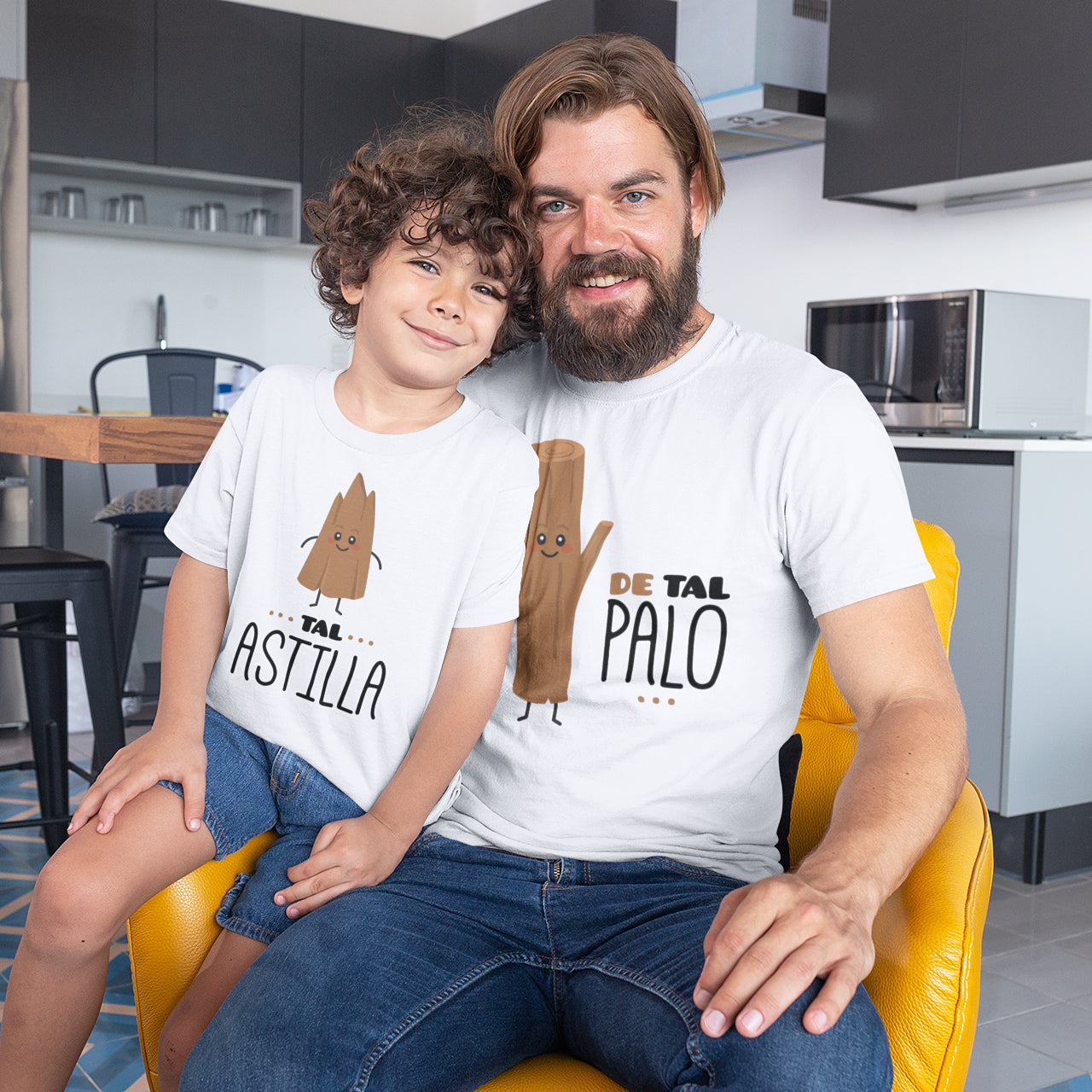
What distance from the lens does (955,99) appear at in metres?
3.31

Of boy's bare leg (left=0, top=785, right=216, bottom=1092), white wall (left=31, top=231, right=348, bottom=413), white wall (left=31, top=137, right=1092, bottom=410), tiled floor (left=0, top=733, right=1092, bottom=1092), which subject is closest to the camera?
boy's bare leg (left=0, top=785, right=216, bottom=1092)

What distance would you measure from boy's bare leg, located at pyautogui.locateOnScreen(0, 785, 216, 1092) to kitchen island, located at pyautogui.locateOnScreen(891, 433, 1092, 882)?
2.11 metres

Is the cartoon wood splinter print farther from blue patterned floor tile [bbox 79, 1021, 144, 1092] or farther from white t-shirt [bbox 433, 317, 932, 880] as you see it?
blue patterned floor tile [bbox 79, 1021, 144, 1092]

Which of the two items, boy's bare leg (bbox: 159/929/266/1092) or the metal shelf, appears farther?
the metal shelf

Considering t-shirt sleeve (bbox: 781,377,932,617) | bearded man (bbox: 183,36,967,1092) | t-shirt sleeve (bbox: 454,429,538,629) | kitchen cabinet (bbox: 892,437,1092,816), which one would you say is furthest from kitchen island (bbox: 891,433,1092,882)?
t-shirt sleeve (bbox: 454,429,538,629)

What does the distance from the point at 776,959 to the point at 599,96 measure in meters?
0.89

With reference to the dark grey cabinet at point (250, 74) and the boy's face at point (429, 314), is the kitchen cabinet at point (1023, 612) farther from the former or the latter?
the dark grey cabinet at point (250, 74)

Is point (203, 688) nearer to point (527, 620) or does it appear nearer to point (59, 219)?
point (527, 620)

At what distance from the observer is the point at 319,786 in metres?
1.16

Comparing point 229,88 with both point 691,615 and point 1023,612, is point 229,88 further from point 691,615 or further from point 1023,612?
point 691,615

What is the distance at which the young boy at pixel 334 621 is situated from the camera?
Answer: 1060 millimetres

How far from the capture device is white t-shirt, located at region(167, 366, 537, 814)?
117cm

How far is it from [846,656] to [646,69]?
0.66 m

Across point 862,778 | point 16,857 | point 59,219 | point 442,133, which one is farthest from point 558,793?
point 59,219
